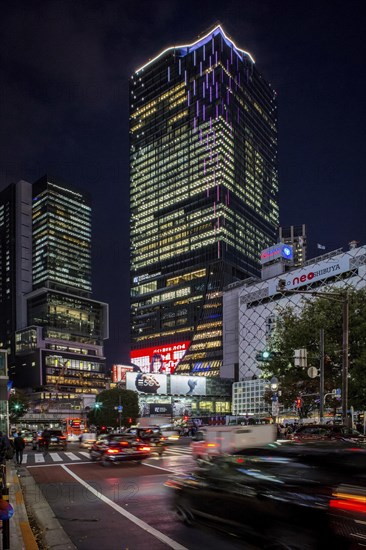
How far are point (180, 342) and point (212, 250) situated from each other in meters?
34.4

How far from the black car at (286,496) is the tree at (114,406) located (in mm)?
79506

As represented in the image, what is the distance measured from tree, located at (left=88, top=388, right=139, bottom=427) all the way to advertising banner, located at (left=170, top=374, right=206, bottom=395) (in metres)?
9.29

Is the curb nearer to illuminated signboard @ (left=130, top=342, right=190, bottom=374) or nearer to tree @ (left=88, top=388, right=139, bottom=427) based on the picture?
tree @ (left=88, top=388, right=139, bottom=427)

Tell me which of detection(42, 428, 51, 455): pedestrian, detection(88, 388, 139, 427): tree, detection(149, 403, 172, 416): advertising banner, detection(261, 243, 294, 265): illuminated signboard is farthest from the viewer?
detection(261, 243, 294, 265): illuminated signboard

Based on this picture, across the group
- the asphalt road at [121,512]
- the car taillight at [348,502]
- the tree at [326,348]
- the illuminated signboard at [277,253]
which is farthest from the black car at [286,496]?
the illuminated signboard at [277,253]

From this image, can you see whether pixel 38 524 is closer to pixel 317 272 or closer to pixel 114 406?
pixel 114 406

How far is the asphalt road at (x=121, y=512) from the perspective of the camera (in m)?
8.09

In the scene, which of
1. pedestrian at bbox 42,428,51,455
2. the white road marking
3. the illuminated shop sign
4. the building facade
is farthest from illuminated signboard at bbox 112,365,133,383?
the white road marking

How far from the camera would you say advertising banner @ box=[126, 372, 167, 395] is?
87.1 m

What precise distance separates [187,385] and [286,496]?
94.1 meters

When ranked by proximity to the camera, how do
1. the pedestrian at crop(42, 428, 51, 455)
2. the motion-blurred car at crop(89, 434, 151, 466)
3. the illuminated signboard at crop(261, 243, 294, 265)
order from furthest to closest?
the illuminated signboard at crop(261, 243, 294, 265), the pedestrian at crop(42, 428, 51, 455), the motion-blurred car at crop(89, 434, 151, 466)

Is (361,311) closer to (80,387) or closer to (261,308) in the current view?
(261,308)

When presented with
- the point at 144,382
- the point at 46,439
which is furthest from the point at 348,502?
the point at 144,382

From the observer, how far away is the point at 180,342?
177m
